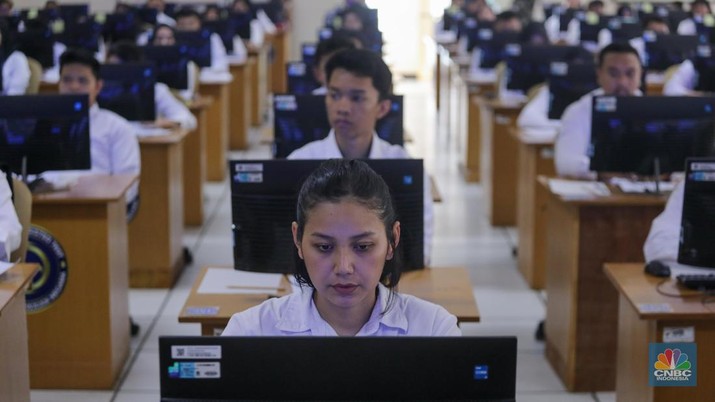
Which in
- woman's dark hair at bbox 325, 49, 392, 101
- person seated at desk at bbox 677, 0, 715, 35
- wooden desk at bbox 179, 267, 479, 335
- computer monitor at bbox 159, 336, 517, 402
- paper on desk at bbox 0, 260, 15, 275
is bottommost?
wooden desk at bbox 179, 267, 479, 335

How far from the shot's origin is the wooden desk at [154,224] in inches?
227

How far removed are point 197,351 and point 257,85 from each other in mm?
10107

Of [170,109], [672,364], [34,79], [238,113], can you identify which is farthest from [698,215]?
[238,113]

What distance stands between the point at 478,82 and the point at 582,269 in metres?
4.60

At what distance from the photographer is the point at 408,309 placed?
6.94 ft

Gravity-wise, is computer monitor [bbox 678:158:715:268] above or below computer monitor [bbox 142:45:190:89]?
below

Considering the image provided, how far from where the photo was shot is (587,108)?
197 inches

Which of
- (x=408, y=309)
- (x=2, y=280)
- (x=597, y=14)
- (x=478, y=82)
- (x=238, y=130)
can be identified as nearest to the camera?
(x=408, y=309)

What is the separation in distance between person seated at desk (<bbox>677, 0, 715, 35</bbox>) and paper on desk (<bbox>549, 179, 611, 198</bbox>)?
8.87m

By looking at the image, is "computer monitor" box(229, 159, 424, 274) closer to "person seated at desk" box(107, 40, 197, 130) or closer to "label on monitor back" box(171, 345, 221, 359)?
"label on monitor back" box(171, 345, 221, 359)

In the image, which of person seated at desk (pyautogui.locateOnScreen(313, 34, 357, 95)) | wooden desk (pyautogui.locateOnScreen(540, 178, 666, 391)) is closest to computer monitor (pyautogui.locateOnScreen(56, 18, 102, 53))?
person seated at desk (pyautogui.locateOnScreen(313, 34, 357, 95))

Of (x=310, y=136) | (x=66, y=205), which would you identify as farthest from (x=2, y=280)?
(x=310, y=136)

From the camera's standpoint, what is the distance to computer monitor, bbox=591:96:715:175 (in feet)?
13.6

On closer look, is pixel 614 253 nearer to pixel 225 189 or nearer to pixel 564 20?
pixel 225 189
